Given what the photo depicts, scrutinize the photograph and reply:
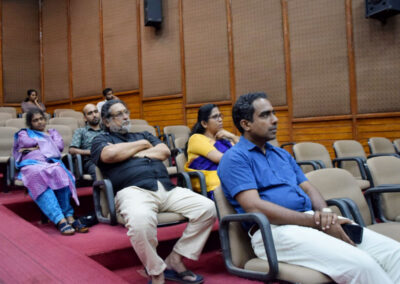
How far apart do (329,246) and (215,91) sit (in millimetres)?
4713

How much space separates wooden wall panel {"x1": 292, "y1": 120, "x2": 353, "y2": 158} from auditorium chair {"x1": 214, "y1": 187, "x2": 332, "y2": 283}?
12.3 feet

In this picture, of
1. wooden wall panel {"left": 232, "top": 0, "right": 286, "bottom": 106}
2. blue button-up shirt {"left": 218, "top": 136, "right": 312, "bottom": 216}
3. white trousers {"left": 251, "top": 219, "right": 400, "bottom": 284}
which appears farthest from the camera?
wooden wall panel {"left": 232, "top": 0, "right": 286, "bottom": 106}

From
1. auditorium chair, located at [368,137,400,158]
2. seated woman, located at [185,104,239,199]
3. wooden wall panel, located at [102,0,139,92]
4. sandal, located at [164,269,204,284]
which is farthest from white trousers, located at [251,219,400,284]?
wooden wall panel, located at [102,0,139,92]

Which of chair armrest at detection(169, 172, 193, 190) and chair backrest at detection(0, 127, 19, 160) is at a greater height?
chair backrest at detection(0, 127, 19, 160)

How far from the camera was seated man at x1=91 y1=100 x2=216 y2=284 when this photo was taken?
5.80 feet

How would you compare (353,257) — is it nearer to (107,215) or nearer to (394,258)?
(394,258)

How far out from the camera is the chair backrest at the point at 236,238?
1.44m

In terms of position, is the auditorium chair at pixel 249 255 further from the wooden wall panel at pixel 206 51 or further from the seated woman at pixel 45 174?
the wooden wall panel at pixel 206 51

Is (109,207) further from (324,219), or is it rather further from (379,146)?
(379,146)

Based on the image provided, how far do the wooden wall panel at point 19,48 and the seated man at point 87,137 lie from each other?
5085 millimetres

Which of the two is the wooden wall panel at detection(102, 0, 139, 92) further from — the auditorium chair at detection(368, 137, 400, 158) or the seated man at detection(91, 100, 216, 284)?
the seated man at detection(91, 100, 216, 284)

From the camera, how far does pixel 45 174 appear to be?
99.2 inches

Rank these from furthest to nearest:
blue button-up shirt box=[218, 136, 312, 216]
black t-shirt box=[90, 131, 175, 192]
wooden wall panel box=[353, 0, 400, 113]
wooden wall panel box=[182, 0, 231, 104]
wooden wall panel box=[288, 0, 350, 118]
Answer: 1. wooden wall panel box=[182, 0, 231, 104]
2. wooden wall panel box=[288, 0, 350, 118]
3. wooden wall panel box=[353, 0, 400, 113]
4. black t-shirt box=[90, 131, 175, 192]
5. blue button-up shirt box=[218, 136, 312, 216]

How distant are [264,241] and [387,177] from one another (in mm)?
1209
